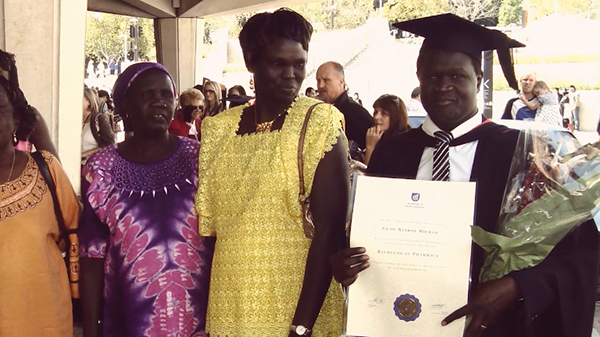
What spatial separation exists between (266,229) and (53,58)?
5.77 meters

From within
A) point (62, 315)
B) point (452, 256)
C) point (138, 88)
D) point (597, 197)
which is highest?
point (138, 88)

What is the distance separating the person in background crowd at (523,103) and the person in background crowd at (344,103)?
409cm

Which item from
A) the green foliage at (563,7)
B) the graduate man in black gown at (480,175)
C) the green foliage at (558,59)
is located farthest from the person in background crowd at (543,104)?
the green foliage at (563,7)

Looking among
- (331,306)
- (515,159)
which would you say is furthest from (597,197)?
(331,306)

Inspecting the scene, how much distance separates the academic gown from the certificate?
0.07 m

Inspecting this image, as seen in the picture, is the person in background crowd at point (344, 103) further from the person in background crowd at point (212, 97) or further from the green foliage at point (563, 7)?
the green foliage at point (563, 7)

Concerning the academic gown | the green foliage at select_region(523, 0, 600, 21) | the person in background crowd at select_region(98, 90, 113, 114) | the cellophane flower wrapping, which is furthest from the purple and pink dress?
the green foliage at select_region(523, 0, 600, 21)

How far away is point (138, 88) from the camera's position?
8.68 feet

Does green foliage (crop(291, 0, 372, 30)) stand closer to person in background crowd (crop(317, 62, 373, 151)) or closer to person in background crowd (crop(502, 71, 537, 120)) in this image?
person in background crowd (crop(502, 71, 537, 120))

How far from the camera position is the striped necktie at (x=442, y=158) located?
209 centimetres

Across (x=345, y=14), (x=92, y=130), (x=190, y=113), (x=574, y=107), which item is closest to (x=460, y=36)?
(x=92, y=130)

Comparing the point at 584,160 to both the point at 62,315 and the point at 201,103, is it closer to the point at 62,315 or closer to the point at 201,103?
the point at 62,315

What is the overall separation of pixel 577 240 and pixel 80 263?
1.84m

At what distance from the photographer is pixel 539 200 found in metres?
1.83
